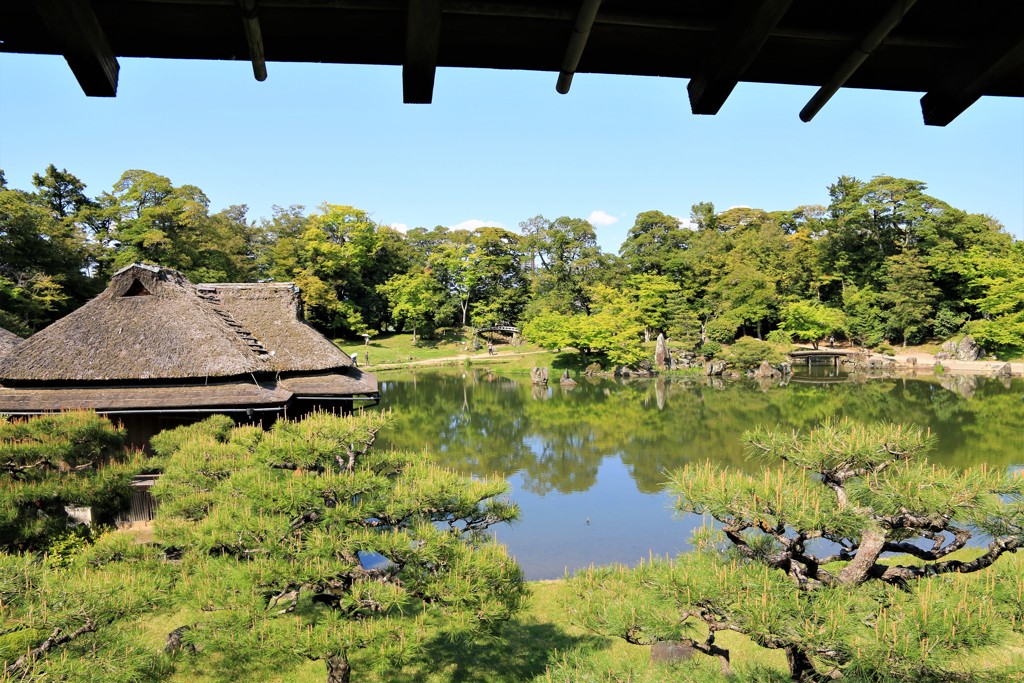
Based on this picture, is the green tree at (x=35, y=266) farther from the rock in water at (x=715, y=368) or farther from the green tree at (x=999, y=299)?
the green tree at (x=999, y=299)

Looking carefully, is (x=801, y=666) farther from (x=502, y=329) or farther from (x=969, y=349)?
(x=502, y=329)

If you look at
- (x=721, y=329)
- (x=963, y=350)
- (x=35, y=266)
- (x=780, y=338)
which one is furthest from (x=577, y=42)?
(x=963, y=350)

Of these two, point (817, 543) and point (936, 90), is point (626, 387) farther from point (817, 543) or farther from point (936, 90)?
point (936, 90)

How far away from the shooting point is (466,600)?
326cm

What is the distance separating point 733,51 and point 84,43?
5.25 feet

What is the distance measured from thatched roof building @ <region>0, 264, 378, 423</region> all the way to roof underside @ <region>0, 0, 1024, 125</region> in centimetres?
697

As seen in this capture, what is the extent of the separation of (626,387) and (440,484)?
18.6m

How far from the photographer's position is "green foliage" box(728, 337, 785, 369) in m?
23.5

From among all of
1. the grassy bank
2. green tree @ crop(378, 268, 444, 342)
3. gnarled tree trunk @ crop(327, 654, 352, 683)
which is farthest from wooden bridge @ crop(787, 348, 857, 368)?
gnarled tree trunk @ crop(327, 654, 352, 683)

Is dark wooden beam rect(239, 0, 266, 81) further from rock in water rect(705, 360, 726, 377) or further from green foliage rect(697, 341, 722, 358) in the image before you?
green foliage rect(697, 341, 722, 358)

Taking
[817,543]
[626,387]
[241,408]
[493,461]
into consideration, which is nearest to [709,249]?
[626,387]

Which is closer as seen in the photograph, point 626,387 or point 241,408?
point 241,408

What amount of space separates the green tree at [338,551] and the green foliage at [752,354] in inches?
863

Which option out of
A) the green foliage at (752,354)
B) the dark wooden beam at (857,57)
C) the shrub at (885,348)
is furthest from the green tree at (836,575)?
the shrub at (885,348)
